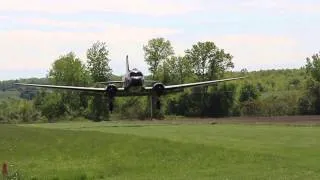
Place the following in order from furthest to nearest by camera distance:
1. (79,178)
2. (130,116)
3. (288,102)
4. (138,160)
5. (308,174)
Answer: (130,116)
(288,102)
(138,160)
(79,178)
(308,174)

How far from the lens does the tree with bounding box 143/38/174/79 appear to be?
13550 cm

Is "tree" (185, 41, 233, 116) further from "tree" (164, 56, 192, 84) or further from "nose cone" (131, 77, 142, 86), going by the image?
"nose cone" (131, 77, 142, 86)

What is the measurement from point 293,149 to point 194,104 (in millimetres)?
91375

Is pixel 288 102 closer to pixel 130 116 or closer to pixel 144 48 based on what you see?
pixel 130 116

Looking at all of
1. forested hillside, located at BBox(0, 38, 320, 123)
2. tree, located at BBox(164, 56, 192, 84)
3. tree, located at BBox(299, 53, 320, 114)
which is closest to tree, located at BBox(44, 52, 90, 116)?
forested hillside, located at BBox(0, 38, 320, 123)

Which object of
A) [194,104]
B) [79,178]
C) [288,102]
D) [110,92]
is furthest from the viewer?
[194,104]

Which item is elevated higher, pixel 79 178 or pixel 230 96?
pixel 230 96

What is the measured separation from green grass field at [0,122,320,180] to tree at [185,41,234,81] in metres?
88.4

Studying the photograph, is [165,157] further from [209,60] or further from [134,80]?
[209,60]

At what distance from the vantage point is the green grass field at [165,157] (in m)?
26.4

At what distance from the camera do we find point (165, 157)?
3306 centimetres

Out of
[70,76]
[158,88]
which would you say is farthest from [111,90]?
[70,76]

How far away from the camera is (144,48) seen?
445 feet

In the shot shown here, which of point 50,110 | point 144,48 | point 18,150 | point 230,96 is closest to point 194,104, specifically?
point 230,96
